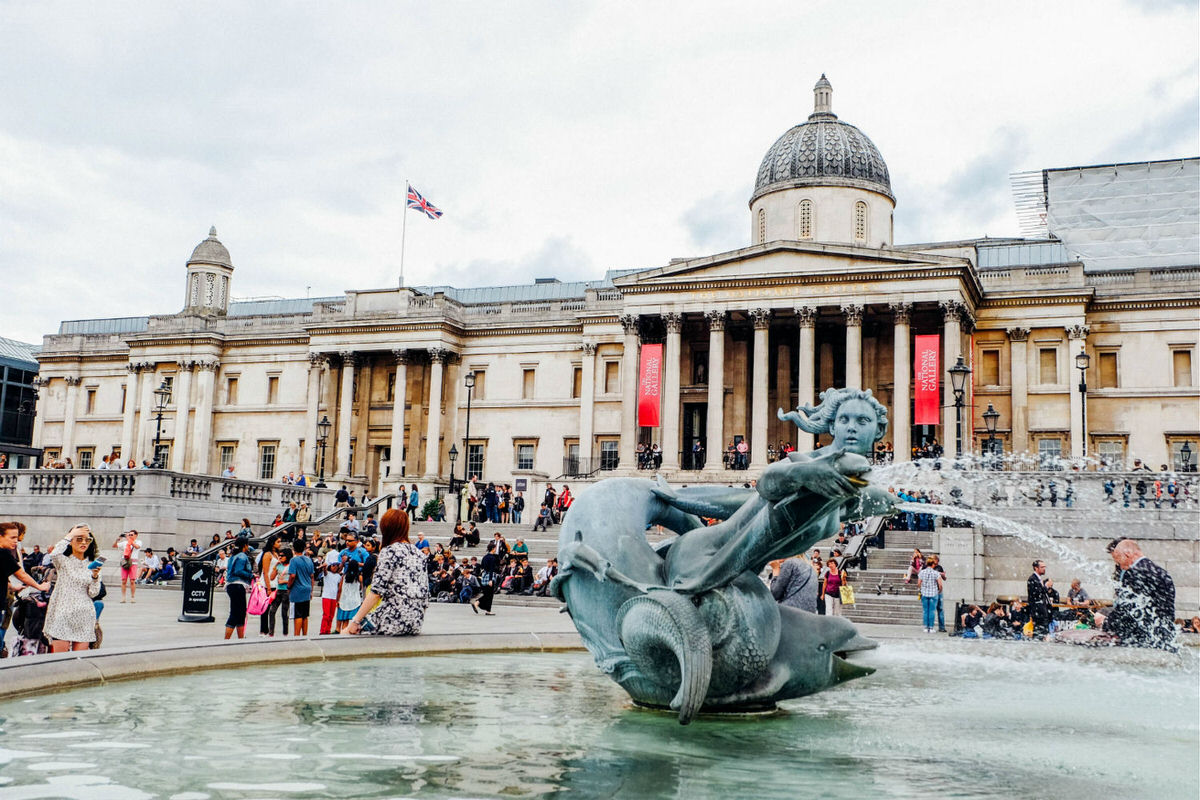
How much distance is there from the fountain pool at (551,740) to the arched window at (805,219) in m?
39.0

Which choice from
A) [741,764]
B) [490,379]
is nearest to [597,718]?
[741,764]

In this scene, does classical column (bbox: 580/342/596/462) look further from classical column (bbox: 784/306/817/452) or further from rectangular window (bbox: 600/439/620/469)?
classical column (bbox: 784/306/817/452)

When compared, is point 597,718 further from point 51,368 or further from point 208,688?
point 51,368

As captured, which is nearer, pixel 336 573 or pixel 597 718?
pixel 597 718

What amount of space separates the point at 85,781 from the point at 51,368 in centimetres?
6671

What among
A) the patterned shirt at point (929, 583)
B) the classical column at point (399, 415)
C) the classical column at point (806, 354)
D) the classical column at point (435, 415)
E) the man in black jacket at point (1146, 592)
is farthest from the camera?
the classical column at point (435, 415)

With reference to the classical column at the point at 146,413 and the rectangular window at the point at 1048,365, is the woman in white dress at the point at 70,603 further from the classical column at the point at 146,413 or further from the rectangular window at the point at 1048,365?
the classical column at the point at 146,413

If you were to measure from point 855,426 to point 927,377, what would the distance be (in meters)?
36.5

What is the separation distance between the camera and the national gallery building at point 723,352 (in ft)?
142

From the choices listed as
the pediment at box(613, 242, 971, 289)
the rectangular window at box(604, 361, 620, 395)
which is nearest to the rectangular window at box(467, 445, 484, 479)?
the rectangular window at box(604, 361, 620, 395)

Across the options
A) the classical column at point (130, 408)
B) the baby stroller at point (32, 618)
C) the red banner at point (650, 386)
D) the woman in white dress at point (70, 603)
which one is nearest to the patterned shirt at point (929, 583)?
the woman in white dress at point (70, 603)

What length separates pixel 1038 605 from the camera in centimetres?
1673

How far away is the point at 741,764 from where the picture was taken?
20.0 feet

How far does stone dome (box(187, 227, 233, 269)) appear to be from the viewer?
63031mm
